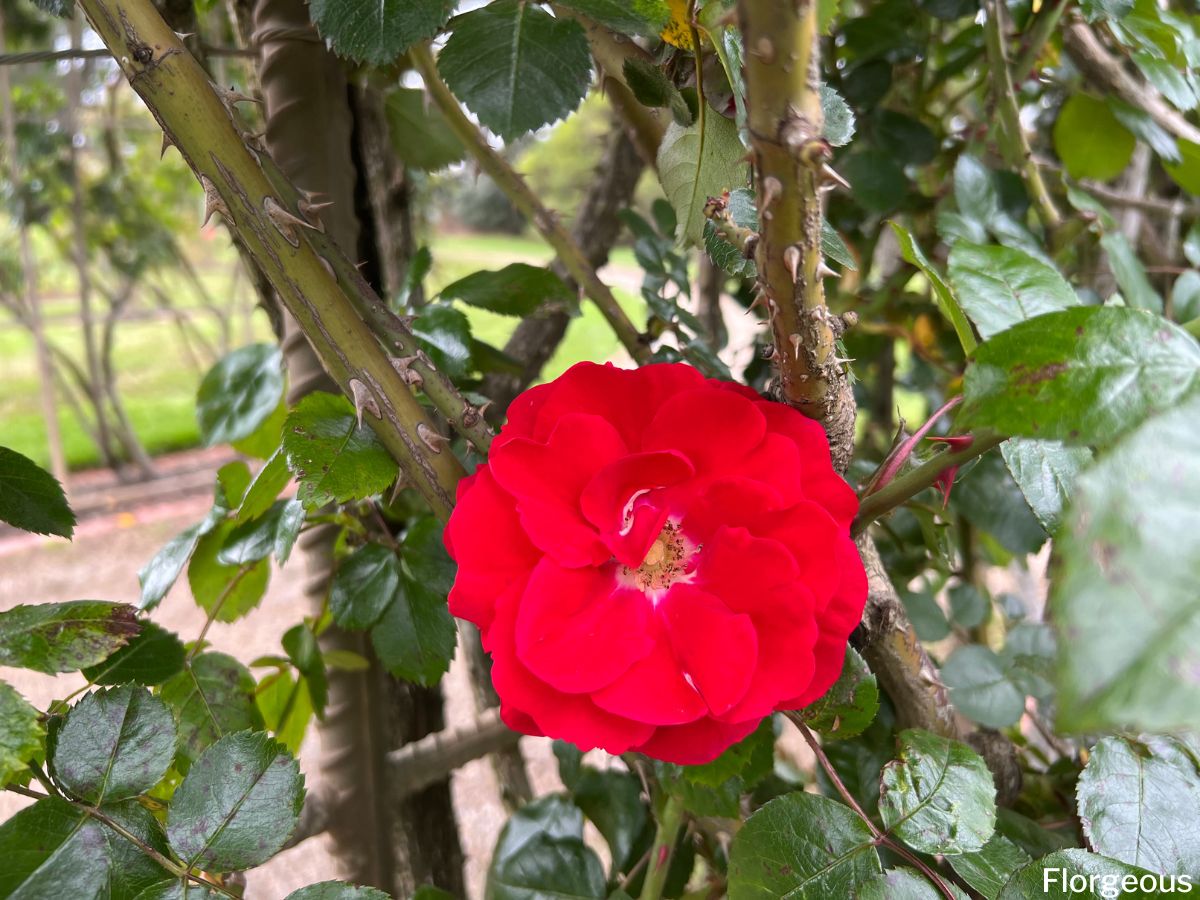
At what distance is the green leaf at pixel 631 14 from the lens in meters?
0.28

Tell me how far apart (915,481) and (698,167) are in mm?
129

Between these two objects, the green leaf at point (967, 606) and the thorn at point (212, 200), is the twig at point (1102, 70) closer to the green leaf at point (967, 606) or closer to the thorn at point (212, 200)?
the green leaf at point (967, 606)

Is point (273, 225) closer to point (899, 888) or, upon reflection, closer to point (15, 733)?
point (15, 733)

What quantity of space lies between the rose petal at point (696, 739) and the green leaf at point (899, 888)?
81 mm

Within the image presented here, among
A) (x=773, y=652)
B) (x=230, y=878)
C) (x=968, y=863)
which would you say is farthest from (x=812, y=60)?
(x=230, y=878)

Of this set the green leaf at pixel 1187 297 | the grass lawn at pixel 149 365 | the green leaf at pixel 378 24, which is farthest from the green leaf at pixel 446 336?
the grass lawn at pixel 149 365

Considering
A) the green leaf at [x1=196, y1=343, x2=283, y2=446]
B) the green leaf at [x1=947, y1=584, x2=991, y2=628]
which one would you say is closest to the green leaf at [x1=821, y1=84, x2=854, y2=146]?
the green leaf at [x1=196, y1=343, x2=283, y2=446]

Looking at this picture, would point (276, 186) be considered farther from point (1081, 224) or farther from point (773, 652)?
point (1081, 224)

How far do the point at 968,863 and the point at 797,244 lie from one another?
239mm

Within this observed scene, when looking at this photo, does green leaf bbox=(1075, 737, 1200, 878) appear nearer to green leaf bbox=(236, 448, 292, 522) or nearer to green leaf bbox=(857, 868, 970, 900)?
green leaf bbox=(857, 868, 970, 900)

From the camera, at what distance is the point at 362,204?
0.54 meters

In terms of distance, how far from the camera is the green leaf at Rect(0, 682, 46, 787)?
0.24m

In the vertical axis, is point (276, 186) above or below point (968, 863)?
above

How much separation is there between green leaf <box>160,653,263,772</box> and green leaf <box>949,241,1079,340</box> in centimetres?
34
